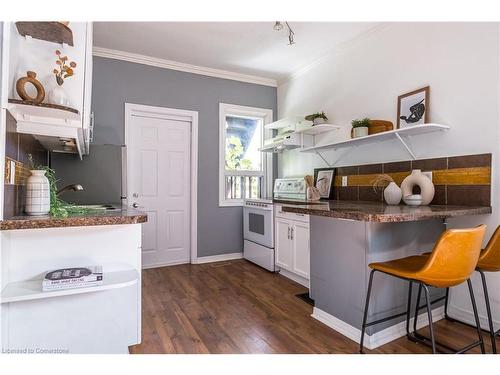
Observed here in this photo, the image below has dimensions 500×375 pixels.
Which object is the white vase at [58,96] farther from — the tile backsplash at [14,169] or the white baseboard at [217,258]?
the white baseboard at [217,258]

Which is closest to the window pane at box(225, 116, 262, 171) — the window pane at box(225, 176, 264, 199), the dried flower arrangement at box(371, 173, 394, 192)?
the window pane at box(225, 176, 264, 199)

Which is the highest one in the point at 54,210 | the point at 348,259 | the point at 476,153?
the point at 476,153

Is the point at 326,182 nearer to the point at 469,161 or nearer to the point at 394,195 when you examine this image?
the point at 394,195

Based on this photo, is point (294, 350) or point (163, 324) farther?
point (163, 324)

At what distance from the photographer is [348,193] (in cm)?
317

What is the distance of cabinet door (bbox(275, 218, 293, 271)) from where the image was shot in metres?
3.16

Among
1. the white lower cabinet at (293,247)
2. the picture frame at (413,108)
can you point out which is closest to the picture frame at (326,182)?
the white lower cabinet at (293,247)

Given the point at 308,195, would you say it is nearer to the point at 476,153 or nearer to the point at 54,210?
the point at 476,153

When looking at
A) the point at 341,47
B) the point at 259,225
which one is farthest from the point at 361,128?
the point at 259,225

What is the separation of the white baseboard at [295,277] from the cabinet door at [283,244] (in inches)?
3.5

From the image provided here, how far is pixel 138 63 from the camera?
3576mm

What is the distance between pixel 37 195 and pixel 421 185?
2.57m

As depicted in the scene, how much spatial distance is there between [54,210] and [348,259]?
6.04 feet
